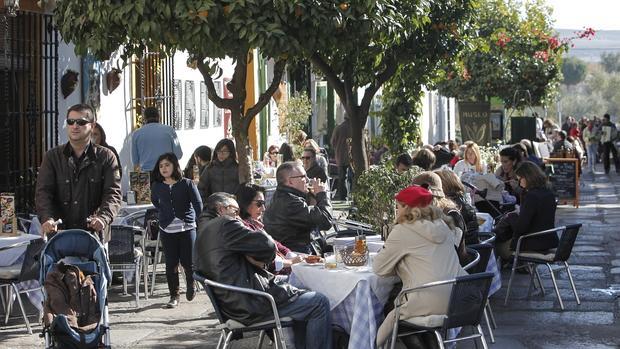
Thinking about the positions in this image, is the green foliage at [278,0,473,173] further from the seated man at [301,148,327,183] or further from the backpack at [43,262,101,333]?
the backpack at [43,262,101,333]

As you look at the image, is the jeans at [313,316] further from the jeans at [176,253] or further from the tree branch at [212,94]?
the tree branch at [212,94]

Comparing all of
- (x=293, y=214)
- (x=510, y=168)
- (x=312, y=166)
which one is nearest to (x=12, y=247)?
(x=293, y=214)

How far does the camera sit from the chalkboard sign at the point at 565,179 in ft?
82.9

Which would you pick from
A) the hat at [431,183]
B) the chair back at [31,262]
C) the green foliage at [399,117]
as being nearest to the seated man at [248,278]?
the hat at [431,183]

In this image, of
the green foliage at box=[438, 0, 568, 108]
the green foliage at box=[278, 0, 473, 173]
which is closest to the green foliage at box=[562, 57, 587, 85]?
the green foliage at box=[438, 0, 568, 108]

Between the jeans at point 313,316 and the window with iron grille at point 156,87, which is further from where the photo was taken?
the window with iron grille at point 156,87

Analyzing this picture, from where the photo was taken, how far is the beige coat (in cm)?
853

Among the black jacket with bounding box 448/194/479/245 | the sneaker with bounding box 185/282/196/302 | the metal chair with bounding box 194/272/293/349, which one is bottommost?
the sneaker with bounding box 185/282/196/302

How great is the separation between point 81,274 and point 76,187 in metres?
0.92

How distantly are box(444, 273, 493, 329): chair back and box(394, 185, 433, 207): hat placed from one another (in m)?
0.59

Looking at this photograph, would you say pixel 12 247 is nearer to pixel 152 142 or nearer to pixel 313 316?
pixel 313 316

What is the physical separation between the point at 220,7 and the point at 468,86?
23.0m

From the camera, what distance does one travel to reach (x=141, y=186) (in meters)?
14.7

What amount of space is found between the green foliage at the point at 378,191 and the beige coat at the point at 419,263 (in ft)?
11.9
